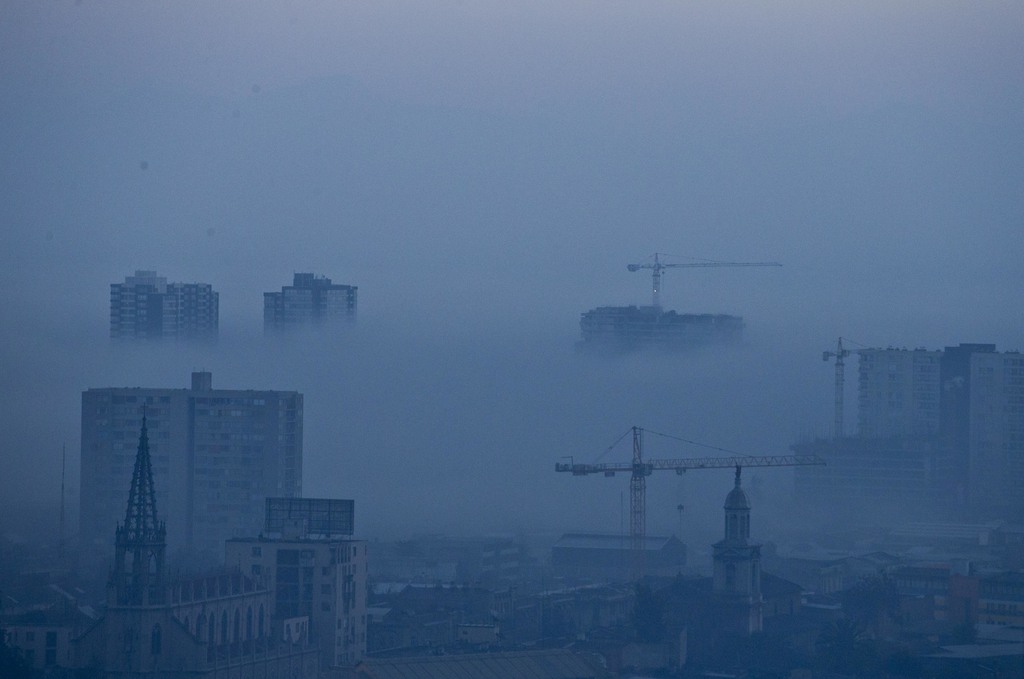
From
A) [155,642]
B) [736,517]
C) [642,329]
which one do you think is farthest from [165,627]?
[642,329]

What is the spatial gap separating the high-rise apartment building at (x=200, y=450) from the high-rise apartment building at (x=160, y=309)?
19.8 feet

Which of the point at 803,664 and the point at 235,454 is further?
the point at 235,454

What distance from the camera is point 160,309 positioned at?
42.1 metres

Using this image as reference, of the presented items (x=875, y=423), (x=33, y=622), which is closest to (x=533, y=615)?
(x=33, y=622)

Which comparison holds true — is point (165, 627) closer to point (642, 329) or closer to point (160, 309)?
point (160, 309)

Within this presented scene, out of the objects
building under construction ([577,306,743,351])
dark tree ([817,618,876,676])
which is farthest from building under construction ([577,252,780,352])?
dark tree ([817,618,876,676])

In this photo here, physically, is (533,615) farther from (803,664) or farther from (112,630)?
(112,630)

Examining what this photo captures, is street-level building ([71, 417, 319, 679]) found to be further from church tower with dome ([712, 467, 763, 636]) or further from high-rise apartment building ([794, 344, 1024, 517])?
high-rise apartment building ([794, 344, 1024, 517])

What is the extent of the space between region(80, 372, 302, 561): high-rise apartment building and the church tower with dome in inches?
388

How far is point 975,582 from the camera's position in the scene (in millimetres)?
29438

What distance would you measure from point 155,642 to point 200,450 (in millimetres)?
15130

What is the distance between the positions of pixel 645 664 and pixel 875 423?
104 feet

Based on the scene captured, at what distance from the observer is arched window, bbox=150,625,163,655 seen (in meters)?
20.9

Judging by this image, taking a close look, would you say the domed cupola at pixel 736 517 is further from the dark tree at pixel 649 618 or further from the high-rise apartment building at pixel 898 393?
the high-rise apartment building at pixel 898 393
